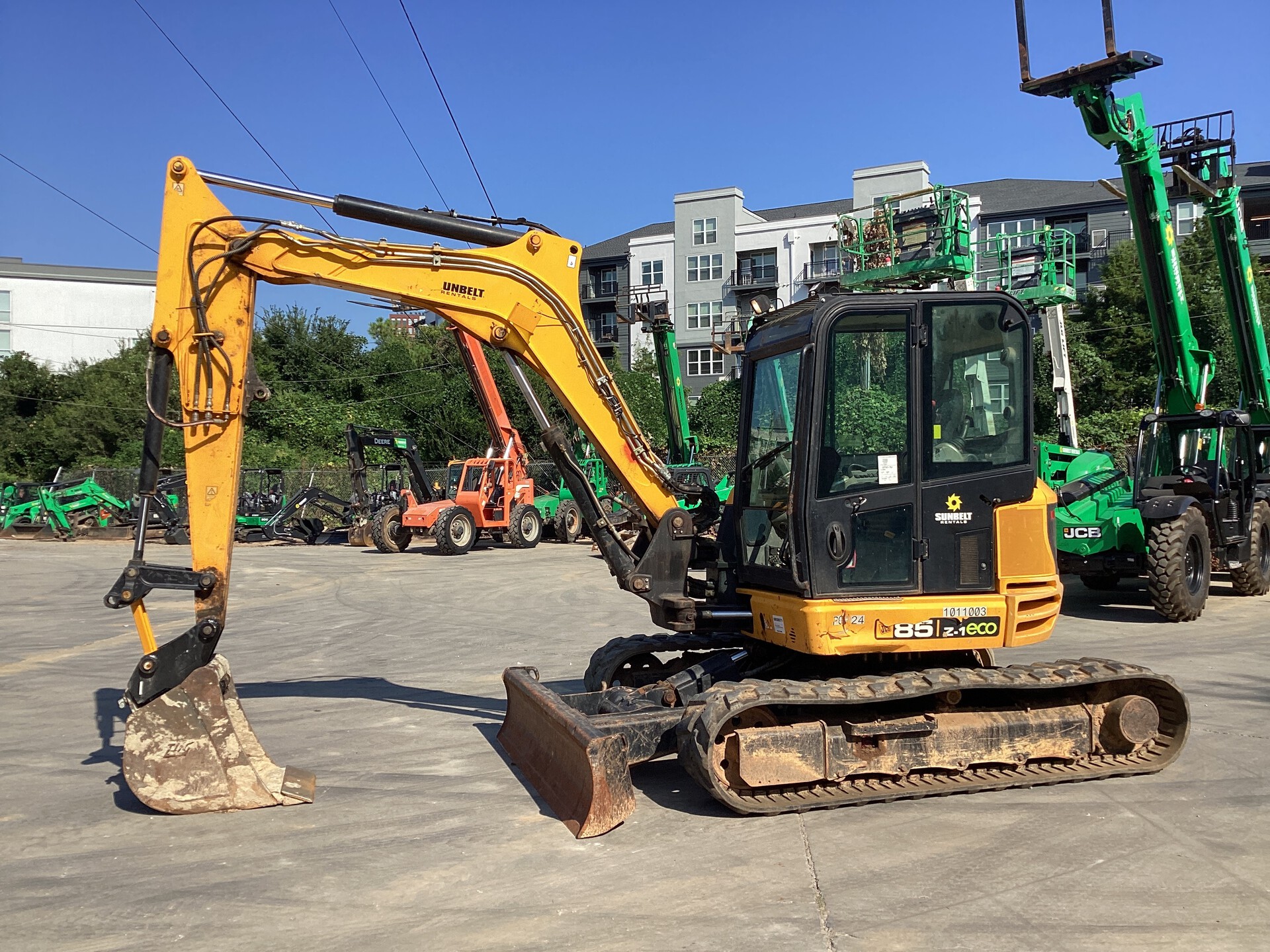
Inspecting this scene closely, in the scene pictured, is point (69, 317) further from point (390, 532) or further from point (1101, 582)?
point (1101, 582)

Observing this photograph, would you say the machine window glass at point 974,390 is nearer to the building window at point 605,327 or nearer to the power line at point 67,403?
the power line at point 67,403

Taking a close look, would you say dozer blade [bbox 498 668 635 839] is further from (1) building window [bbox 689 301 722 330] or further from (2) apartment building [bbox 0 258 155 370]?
(2) apartment building [bbox 0 258 155 370]

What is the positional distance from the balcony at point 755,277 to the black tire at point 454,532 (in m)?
36.3

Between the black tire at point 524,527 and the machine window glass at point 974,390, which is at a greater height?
the machine window glass at point 974,390

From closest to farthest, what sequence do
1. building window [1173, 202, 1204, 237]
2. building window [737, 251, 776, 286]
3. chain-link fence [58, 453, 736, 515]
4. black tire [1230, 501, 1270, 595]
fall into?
black tire [1230, 501, 1270, 595] < chain-link fence [58, 453, 736, 515] < building window [1173, 202, 1204, 237] < building window [737, 251, 776, 286]

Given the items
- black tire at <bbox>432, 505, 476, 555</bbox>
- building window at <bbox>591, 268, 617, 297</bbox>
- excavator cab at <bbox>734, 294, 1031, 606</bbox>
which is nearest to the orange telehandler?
black tire at <bbox>432, 505, 476, 555</bbox>

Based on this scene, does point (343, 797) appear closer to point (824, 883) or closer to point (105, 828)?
point (105, 828)

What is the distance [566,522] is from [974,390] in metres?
23.0

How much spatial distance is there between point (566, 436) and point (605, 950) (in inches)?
167

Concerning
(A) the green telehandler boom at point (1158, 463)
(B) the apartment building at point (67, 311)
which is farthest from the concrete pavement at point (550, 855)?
(B) the apartment building at point (67, 311)

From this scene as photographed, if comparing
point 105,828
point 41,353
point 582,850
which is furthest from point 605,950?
point 41,353

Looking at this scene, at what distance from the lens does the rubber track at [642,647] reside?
7832mm

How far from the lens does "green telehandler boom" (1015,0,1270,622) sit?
1364cm

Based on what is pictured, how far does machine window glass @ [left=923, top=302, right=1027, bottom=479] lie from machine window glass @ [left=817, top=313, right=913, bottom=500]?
0.57 ft
